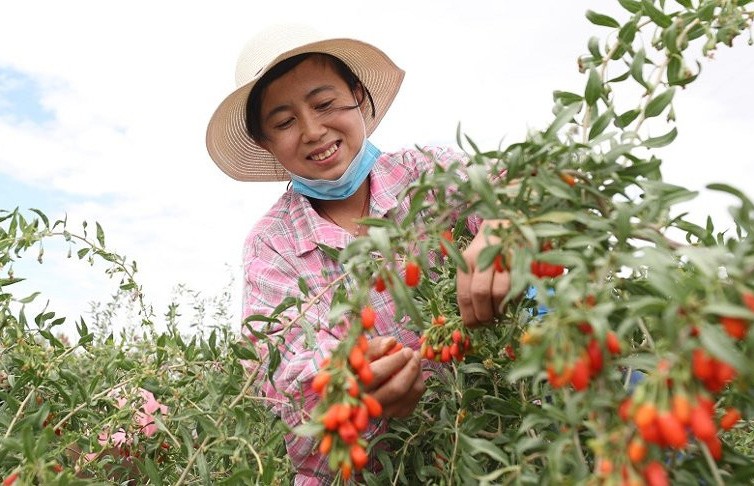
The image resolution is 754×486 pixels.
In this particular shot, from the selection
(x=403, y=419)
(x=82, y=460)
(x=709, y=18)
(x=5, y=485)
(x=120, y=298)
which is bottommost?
(x=120, y=298)

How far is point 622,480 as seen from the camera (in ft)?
2.52

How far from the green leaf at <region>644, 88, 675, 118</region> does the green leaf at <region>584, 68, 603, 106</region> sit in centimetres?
12

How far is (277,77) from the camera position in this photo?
2.32 metres

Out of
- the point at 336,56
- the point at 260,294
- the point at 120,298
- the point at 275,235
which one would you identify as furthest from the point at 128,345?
the point at 120,298

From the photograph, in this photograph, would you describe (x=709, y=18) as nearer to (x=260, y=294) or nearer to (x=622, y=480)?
(x=622, y=480)

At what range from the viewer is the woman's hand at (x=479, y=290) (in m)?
1.39

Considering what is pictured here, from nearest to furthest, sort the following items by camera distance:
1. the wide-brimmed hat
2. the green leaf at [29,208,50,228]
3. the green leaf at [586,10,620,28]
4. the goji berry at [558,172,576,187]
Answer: the goji berry at [558,172,576,187]
the green leaf at [586,10,620,28]
the green leaf at [29,208,50,228]
the wide-brimmed hat

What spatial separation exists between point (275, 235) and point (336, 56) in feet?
2.10

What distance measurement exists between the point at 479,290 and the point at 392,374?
0.27 m

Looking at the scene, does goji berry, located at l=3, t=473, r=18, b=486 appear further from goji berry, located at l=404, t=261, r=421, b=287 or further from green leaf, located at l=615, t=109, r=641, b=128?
green leaf, located at l=615, t=109, r=641, b=128

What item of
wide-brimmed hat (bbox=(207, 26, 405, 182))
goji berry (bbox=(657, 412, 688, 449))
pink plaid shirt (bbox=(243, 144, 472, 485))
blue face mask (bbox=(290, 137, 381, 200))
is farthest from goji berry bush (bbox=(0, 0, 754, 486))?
wide-brimmed hat (bbox=(207, 26, 405, 182))

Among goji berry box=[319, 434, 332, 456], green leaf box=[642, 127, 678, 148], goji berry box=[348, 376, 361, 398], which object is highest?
green leaf box=[642, 127, 678, 148]

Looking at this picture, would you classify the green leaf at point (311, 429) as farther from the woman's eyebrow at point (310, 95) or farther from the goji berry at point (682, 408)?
the woman's eyebrow at point (310, 95)

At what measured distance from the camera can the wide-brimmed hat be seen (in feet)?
7.71
